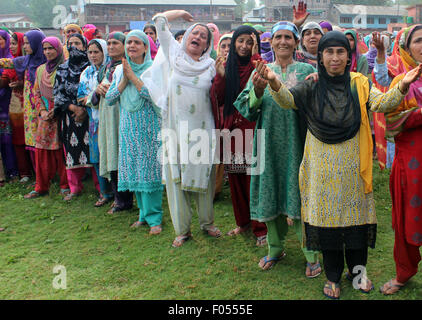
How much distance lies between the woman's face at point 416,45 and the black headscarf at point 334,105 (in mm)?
443

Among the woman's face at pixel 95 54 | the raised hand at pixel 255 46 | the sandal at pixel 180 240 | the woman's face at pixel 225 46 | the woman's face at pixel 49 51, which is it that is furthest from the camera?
the woman's face at pixel 49 51

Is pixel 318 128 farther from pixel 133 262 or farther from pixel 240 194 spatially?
pixel 133 262

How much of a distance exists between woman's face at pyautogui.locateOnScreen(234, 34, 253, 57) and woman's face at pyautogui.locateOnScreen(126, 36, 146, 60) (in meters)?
1.20

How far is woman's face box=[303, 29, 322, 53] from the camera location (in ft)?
12.2

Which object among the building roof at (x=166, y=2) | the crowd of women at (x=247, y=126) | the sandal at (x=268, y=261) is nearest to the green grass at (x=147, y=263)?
the sandal at (x=268, y=261)

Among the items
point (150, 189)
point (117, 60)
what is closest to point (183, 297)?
point (150, 189)

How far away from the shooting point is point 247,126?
3594 mm

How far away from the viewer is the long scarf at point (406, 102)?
2.52 m

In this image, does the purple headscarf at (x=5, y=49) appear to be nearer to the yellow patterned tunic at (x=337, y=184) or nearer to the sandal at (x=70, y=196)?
the sandal at (x=70, y=196)

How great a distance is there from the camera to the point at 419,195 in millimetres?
2568

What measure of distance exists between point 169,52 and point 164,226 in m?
1.97

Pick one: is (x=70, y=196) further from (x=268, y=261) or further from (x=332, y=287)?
(x=332, y=287)

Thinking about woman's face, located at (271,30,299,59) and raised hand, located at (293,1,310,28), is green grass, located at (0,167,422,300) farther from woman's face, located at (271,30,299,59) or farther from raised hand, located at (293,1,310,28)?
raised hand, located at (293,1,310,28)

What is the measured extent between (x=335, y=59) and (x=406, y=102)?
601mm
